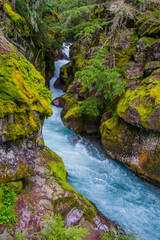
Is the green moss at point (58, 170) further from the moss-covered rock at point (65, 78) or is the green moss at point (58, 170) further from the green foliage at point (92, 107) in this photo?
the moss-covered rock at point (65, 78)

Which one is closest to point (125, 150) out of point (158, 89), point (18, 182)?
point (158, 89)

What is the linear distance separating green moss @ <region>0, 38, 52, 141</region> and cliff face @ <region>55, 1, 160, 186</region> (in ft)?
15.2

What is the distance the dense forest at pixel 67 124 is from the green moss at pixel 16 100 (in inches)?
0.9

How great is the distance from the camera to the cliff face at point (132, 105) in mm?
6238

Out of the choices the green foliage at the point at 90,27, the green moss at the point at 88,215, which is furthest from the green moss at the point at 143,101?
the green foliage at the point at 90,27

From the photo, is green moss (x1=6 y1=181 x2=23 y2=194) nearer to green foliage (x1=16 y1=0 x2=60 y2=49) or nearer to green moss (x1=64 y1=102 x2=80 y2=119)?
green moss (x1=64 y1=102 x2=80 y2=119)

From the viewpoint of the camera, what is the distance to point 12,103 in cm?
336

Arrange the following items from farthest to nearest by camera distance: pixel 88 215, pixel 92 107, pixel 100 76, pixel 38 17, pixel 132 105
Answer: pixel 92 107, pixel 38 17, pixel 100 76, pixel 132 105, pixel 88 215

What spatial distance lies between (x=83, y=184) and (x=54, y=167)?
189 centimetres

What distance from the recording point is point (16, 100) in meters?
3.45

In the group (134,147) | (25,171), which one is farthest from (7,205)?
(134,147)

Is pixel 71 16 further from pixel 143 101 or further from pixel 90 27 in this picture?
pixel 143 101

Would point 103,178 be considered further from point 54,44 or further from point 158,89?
point 54,44

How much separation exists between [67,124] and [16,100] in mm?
7115
